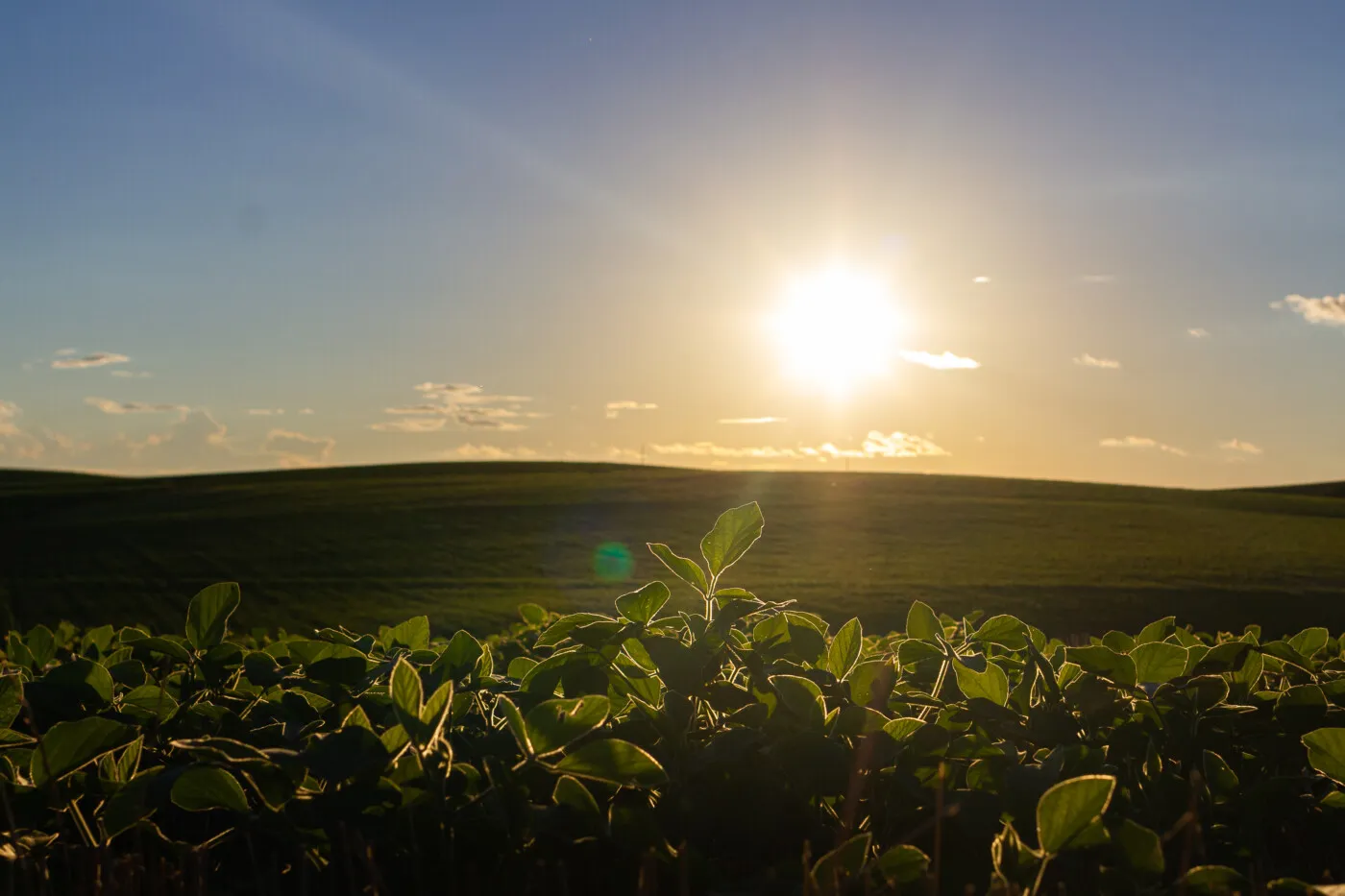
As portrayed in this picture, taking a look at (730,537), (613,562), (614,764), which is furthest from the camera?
(613,562)

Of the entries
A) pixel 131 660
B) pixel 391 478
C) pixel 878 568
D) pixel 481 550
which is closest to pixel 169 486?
pixel 391 478

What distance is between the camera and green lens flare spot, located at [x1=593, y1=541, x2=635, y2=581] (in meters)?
25.6

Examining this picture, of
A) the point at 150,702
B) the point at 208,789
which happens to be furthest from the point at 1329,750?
the point at 150,702

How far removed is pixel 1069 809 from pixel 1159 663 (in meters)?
0.78

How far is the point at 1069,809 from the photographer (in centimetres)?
164

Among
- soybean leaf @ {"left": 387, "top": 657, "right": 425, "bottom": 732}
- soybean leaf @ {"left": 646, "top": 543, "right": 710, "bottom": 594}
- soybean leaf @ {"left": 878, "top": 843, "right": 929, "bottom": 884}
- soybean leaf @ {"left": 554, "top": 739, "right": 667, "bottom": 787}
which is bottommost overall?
soybean leaf @ {"left": 878, "top": 843, "right": 929, "bottom": 884}

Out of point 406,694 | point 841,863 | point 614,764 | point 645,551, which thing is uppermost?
point 406,694

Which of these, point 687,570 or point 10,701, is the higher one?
point 687,570

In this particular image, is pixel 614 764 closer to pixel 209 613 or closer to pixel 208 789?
pixel 208 789

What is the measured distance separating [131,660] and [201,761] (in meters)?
0.98

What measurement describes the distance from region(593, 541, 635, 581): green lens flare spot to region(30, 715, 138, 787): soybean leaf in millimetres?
22854

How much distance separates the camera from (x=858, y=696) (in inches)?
87.0

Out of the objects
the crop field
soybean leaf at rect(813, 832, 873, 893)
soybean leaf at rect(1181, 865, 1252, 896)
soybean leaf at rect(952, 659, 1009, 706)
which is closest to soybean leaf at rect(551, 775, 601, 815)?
the crop field

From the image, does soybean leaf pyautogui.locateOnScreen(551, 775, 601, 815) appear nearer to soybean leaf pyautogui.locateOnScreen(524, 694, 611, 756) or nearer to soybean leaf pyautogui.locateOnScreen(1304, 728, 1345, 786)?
soybean leaf pyautogui.locateOnScreen(524, 694, 611, 756)
